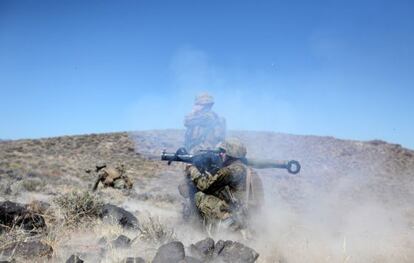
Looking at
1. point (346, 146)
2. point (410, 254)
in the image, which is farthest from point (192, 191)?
point (346, 146)

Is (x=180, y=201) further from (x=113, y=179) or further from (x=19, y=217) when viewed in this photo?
(x=19, y=217)

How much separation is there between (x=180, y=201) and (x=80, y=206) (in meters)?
8.49

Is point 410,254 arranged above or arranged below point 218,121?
below

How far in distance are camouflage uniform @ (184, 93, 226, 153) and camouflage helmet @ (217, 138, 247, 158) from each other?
2134 millimetres

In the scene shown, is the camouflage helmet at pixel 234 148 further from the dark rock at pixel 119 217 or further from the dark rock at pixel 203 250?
the dark rock at pixel 203 250

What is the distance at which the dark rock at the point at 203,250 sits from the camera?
5691 mm

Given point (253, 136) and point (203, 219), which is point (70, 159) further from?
point (203, 219)

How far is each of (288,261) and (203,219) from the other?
6.82 ft

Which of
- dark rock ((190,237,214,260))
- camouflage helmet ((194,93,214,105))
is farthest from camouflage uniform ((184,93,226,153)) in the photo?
dark rock ((190,237,214,260))

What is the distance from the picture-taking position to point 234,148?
25.7 feet

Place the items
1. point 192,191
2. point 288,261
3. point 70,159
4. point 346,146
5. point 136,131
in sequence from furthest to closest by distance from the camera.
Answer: point 136,131 → point 346,146 → point 70,159 → point 192,191 → point 288,261

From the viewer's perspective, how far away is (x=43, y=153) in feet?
109

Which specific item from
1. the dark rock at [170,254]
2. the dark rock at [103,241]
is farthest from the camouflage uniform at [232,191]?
the dark rock at [170,254]

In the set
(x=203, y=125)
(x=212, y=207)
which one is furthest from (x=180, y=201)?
(x=212, y=207)
